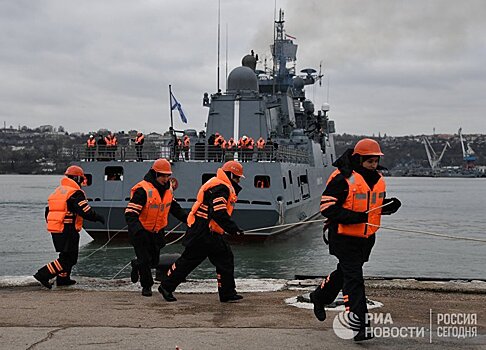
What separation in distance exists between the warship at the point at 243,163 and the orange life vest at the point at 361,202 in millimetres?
11126

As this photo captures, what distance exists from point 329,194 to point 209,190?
2.05 meters

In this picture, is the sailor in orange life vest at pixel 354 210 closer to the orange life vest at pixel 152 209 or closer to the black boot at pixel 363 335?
the black boot at pixel 363 335

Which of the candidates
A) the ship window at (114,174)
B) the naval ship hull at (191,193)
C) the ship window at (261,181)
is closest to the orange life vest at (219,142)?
the naval ship hull at (191,193)

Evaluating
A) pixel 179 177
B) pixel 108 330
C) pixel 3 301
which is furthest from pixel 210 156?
pixel 108 330

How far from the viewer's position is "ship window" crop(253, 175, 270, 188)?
21.2 m

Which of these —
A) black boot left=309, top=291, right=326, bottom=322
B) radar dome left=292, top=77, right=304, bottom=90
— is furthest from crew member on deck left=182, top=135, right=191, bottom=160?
black boot left=309, top=291, right=326, bottom=322

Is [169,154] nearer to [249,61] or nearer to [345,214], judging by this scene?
[249,61]

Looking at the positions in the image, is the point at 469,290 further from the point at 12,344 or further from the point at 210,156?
the point at 210,156

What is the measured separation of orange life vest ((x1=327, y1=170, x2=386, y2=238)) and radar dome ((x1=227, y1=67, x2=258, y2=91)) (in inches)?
869

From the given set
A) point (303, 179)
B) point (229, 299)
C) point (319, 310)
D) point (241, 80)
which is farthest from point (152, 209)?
point (241, 80)

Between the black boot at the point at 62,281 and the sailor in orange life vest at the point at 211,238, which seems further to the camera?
the black boot at the point at 62,281

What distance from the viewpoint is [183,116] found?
23.4 m

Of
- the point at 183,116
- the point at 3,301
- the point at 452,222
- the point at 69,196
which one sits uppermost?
the point at 183,116

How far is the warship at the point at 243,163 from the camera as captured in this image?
823 inches
